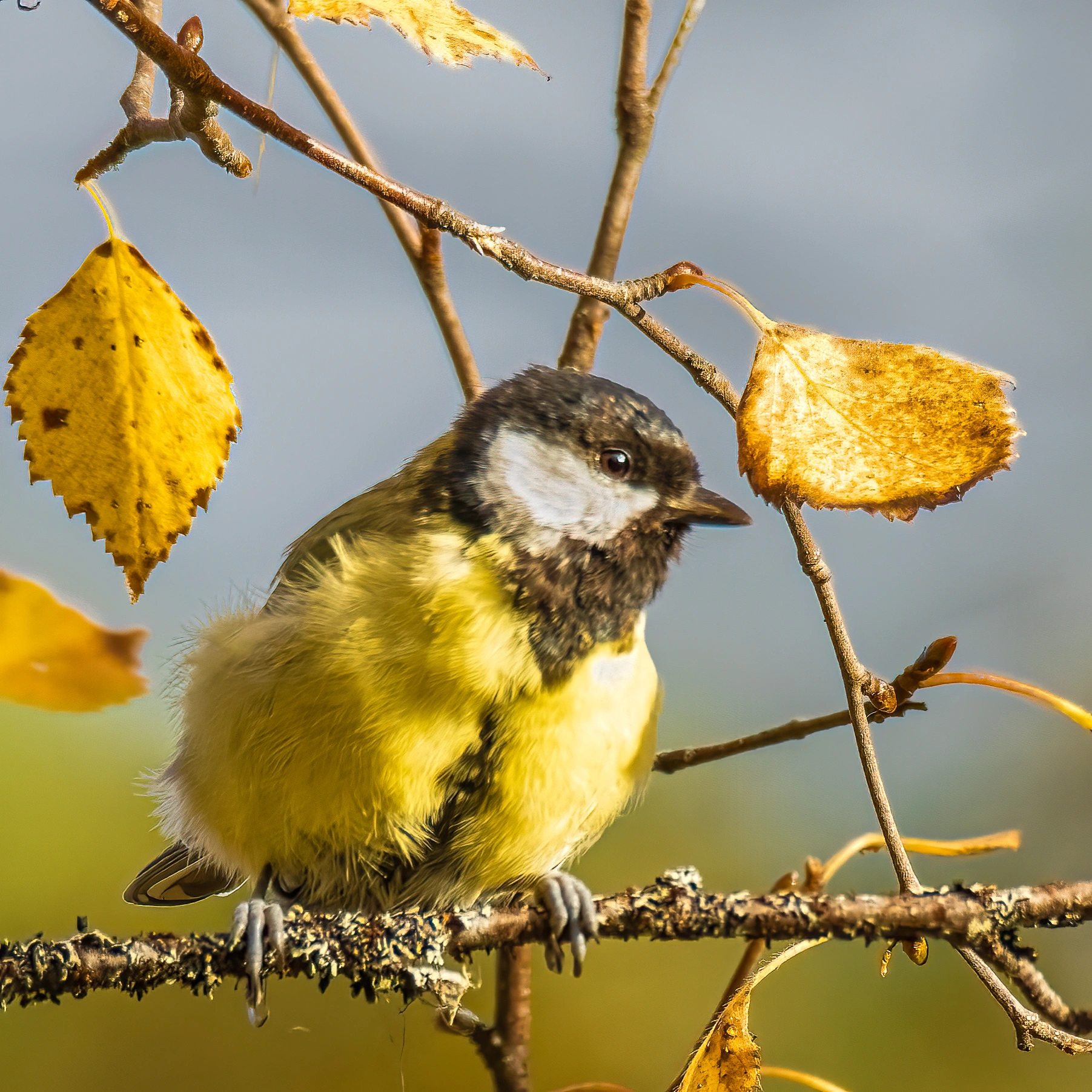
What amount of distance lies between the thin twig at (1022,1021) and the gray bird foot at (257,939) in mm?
472

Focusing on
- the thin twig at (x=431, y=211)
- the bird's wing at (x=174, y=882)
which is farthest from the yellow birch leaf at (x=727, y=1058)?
the bird's wing at (x=174, y=882)

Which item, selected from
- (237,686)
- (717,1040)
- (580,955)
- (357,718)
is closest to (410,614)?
(357,718)

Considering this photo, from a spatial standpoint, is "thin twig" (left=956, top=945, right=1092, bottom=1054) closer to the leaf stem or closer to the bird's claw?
the leaf stem

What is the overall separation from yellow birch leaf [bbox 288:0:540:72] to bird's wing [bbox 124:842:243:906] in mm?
988

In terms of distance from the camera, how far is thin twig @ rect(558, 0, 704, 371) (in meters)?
1.01

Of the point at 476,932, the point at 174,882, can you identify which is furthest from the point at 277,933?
the point at 174,882

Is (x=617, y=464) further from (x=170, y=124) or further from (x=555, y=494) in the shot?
(x=170, y=124)

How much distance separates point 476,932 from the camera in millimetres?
780

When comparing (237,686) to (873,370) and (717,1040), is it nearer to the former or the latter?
(717,1040)

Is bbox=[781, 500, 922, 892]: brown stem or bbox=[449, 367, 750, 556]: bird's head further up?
bbox=[449, 367, 750, 556]: bird's head

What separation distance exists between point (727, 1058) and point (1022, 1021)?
0.18 metres

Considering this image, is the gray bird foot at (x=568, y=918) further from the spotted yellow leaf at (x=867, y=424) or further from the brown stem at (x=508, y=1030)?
the spotted yellow leaf at (x=867, y=424)

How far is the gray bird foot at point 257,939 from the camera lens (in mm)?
786

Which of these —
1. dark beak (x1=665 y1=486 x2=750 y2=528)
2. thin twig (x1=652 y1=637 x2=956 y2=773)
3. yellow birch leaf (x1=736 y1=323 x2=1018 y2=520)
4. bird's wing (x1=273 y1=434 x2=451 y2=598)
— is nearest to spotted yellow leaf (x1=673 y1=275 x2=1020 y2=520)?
yellow birch leaf (x1=736 y1=323 x2=1018 y2=520)
